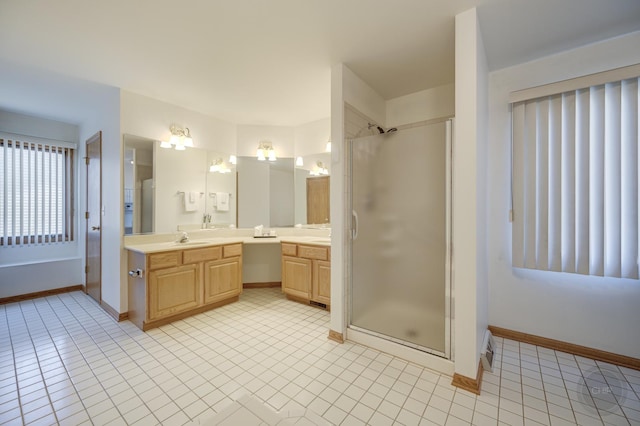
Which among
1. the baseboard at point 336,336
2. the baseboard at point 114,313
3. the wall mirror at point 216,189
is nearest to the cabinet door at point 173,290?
the baseboard at point 114,313

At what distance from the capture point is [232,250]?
11.4 feet

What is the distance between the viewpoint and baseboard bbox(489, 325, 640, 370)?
2.10 m

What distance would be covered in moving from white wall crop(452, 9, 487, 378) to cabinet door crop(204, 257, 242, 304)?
2.63m

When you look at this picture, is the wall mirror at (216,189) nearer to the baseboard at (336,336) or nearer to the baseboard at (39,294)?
the baseboard at (336,336)

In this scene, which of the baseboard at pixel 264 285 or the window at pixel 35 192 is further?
the baseboard at pixel 264 285

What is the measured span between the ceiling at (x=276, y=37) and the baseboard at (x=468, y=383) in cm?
257

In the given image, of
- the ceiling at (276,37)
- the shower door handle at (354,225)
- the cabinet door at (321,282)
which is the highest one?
the ceiling at (276,37)

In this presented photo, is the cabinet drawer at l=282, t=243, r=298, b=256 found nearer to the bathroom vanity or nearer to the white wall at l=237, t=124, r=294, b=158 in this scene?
the bathroom vanity

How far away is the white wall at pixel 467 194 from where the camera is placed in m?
1.81

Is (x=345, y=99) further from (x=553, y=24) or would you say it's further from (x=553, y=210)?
(x=553, y=210)

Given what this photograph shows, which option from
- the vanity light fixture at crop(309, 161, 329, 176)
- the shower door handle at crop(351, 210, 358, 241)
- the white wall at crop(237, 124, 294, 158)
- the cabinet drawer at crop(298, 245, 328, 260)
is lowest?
the cabinet drawer at crop(298, 245, 328, 260)

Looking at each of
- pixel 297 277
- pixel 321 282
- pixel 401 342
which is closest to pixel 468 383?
pixel 401 342

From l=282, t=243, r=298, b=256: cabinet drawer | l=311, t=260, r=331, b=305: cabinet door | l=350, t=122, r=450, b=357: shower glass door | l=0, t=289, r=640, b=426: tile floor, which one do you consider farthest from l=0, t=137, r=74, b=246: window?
l=350, t=122, r=450, b=357: shower glass door

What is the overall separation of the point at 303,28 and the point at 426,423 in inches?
110
